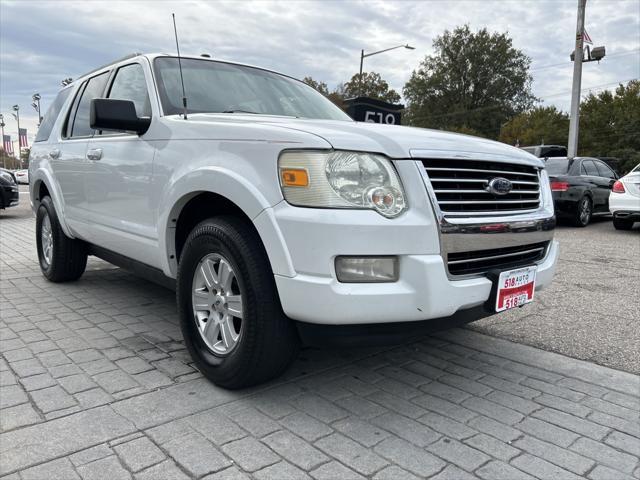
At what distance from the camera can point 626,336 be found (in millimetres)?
3863

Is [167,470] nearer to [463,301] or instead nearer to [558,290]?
[463,301]

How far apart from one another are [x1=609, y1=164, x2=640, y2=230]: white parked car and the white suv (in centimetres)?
693

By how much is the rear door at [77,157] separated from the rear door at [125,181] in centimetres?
19

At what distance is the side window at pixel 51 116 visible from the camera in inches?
213

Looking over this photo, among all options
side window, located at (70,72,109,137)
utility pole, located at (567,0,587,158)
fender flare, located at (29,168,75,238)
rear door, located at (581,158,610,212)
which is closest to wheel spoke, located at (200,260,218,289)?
side window, located at (70,72,109,137)

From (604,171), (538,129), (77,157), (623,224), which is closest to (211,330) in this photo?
(77,157)

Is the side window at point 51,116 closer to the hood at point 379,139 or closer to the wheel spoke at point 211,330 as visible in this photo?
the hood at point 379,139

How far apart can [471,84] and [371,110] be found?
56.4 metres

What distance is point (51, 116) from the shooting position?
5.56 metres

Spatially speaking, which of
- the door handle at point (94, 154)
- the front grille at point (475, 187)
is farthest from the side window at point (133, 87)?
the front grille at point (475, 187)

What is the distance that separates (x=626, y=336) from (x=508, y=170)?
1874 millimetres

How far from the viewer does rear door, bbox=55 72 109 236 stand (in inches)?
173

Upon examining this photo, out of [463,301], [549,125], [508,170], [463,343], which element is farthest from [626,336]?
[549,125]

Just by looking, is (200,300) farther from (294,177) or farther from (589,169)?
(589,169)
